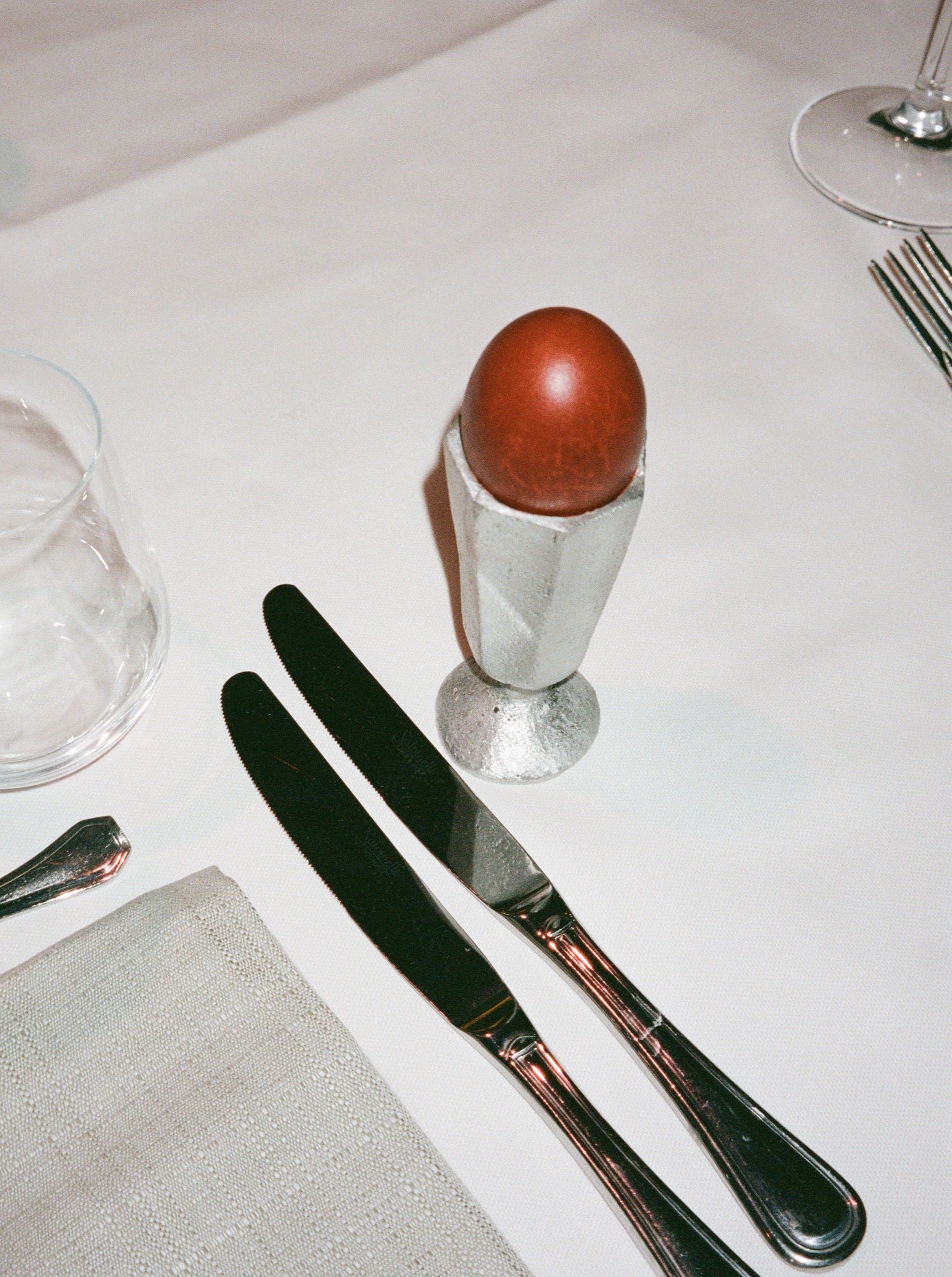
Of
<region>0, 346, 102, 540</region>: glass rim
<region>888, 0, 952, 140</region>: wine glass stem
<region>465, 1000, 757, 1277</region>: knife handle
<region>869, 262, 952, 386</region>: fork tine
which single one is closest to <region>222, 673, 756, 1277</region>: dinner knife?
<region>465, 1000, 757, 1277</region>: knife handle

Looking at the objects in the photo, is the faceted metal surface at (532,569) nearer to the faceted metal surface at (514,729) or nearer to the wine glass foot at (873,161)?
the faceted metal surface at (514,729)

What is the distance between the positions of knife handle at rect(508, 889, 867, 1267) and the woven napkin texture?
0.08 meters

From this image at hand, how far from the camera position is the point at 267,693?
44 centimetres

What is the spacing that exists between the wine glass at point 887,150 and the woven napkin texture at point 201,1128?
577 millimetres

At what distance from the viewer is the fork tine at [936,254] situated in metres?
0.59

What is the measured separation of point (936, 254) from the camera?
0.60m

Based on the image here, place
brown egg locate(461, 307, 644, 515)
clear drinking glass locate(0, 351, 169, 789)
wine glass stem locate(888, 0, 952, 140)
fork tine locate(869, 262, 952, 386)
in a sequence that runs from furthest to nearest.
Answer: wine glass stem locate(888, 0, 952, 140)
fork tine locate(869, 262, 952, 386)
clear drinking glass locate(0, 351, 169, 789)
brown egg locate(461, 307, 644, 515)

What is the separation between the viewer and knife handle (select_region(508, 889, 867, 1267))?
0.33 metres

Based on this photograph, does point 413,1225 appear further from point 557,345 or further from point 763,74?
point 763,74

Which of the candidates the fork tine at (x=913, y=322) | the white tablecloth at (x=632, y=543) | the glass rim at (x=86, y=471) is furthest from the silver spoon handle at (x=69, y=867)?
the fork tine at (x=913, y=322)

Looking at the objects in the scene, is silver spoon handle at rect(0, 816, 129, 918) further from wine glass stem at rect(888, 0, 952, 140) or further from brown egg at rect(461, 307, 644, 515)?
wine glass stem at rect(888, 0, 952, 140)

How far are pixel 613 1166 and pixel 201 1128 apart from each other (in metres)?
0.14

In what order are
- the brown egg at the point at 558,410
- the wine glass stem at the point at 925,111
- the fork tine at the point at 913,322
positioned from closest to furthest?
1. the brown egg at the point at 558,410
2. the fork tine at the point at 913,322
3. the wine glass stem at the point at 925,111

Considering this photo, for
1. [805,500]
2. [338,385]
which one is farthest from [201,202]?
[805,500]
